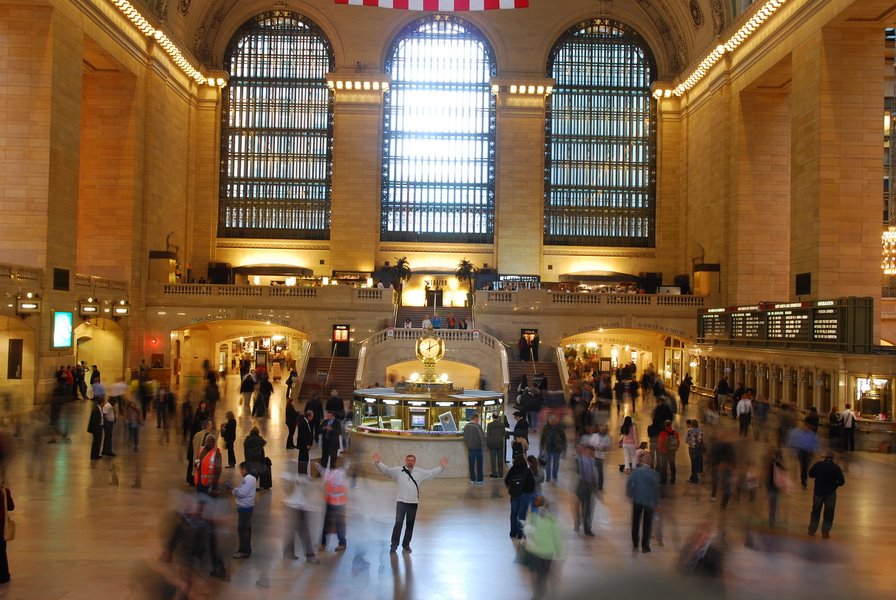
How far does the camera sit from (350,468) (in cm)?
1410

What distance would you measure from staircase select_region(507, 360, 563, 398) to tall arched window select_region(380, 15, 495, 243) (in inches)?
582

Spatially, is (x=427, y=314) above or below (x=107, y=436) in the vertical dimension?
above

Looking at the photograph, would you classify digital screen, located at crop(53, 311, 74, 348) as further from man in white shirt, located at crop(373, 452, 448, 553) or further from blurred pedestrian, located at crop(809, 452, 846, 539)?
blurred pedestrian, located at crop(809, 452, 846, 539)

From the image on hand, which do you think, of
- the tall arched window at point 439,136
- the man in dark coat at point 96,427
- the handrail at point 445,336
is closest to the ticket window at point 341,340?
the handrail at point 445,336

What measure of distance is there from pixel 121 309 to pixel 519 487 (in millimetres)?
26266

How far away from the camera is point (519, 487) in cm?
1012

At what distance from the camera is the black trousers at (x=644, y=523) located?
9.84 meters

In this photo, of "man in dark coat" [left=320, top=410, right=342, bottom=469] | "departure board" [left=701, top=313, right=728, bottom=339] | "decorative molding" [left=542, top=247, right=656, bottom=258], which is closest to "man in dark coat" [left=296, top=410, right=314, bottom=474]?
"man in dark coat" [left=320, top=410, right=342, bottom=469]

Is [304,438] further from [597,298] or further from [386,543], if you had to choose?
[597,298]

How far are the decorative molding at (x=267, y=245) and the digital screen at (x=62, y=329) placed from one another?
1675 centimetres

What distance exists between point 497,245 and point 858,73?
2102 cm

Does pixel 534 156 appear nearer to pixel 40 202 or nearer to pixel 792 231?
pixel 792 231

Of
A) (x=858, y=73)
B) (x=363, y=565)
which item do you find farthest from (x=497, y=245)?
(x=363, y=565)

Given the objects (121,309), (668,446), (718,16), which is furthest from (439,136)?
(668,446)
